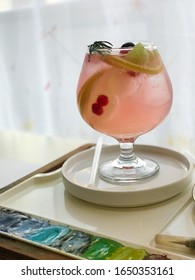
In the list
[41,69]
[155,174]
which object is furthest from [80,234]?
[41,69]

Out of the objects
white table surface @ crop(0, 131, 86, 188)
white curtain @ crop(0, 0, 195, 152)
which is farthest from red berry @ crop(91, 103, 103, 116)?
white curtain @ crop(0, 0, 195, 152)

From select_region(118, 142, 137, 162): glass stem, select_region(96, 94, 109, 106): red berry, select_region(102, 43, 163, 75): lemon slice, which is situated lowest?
select_region(118, 142, 137, 162): glass stem

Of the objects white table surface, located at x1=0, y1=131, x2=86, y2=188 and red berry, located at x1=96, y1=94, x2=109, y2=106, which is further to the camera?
white table surface, located at x1=0, y1=131, x2=86, y2=188

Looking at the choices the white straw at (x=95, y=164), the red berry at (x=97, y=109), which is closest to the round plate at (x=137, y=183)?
the white straw at (x=95, y=164)

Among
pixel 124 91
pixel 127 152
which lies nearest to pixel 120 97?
pixel 124 91

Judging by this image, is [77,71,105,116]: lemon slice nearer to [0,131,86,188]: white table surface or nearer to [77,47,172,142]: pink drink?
[77,47,172,142]: pink drink

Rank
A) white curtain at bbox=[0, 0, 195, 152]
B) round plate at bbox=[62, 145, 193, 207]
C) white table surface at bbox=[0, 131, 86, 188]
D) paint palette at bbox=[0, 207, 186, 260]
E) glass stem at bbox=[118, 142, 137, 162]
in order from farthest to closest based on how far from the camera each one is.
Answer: white curtain at bbox=[0, 0, 195, 152], white table surface at bbox=[0, 131, 86, 188], glass stem at bbox=[118, 142, 137, 162], round plate at bbox=[62, 145, 193, 207], paint palette at bbox=[0, 207, 186, 260]
